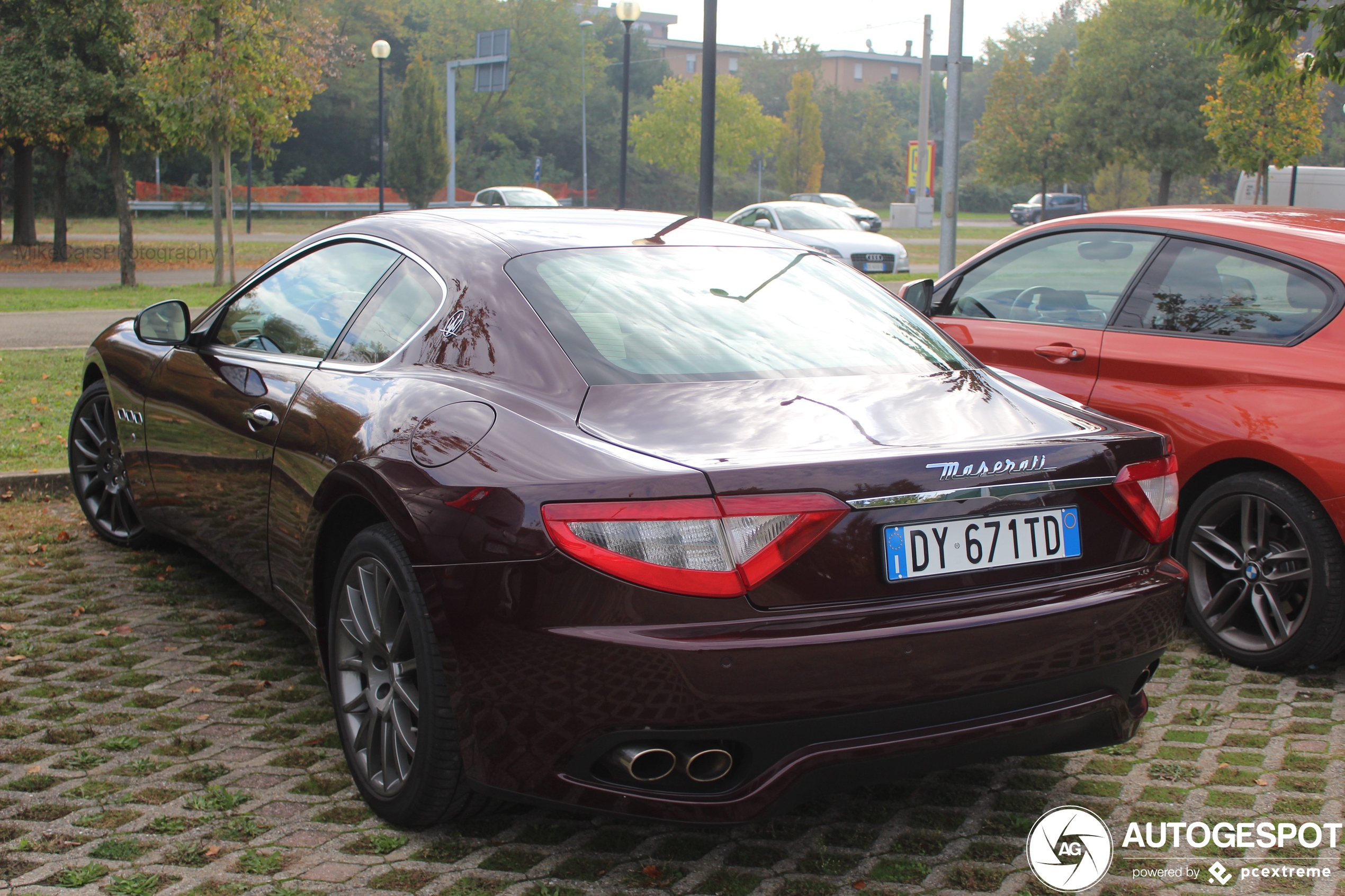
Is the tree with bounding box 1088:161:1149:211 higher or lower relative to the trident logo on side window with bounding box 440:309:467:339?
higher

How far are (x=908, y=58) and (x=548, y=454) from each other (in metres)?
136

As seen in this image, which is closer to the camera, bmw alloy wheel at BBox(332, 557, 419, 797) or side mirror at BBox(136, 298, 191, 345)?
bmw alloy wheel at BBox(332, 557, 419, 797)

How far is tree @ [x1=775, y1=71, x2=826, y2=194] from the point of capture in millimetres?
69938

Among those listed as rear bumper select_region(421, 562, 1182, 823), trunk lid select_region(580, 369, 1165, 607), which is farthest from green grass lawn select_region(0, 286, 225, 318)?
rear bumper select_region(421, 562, 1182, 823)

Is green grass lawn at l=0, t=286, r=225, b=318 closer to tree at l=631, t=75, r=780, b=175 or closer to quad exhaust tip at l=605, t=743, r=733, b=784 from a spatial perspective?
quad exhaust tip at l=605, t=743, r=733, b=784

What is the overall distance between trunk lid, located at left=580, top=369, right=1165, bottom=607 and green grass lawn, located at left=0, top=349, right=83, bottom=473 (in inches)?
207

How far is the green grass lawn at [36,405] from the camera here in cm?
721

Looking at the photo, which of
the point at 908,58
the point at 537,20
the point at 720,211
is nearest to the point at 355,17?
the point at 537,20

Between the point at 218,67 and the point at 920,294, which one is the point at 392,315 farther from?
the point at 218,67

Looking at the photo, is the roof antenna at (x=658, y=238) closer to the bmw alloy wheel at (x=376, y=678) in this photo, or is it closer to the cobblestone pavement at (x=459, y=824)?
the bmw alloy wheel at (x=376, y=678)

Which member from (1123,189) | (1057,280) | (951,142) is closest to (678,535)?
(1057,280)

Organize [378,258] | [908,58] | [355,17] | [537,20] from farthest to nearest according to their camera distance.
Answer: [908,58]
[537,20]
[355,17]
[378,258]

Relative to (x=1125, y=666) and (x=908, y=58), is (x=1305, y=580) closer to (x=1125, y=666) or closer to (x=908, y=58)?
(x=1125, y=666)

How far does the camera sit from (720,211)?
76.5 metres
